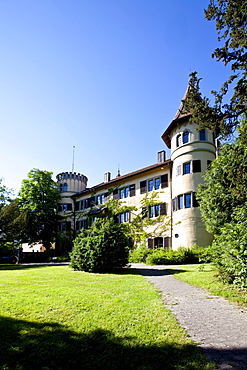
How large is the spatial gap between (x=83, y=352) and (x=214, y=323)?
2.56 m

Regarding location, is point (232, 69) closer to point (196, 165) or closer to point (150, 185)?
point (196, 165)

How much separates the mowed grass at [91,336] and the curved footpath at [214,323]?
22cm

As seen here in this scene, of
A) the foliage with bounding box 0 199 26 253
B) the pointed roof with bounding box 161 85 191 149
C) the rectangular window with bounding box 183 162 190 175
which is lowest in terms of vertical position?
the foliage with bounding box 0 199 26 253

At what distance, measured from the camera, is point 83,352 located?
3.37 m

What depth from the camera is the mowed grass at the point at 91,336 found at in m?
Answer: 3.12

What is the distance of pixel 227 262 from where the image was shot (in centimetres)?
702

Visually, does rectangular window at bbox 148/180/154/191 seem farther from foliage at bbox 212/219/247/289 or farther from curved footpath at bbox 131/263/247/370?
curved footpath at bbox 131/263/247/370

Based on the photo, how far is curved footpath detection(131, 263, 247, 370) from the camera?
3326mm

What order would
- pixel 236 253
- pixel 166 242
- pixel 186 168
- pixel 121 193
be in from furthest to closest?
pixel 121 193
pixel 166 242
pixel 186 168
pixel 236 253

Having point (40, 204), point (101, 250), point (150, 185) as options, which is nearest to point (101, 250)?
point (101, 250)

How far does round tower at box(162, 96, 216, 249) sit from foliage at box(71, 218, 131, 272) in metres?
10.4

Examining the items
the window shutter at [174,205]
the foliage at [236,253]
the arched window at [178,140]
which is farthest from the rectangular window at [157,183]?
the foliage at [236,253]

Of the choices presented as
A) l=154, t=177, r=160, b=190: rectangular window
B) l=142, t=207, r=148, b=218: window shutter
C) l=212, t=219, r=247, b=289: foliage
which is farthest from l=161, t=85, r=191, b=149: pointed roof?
l=212, t=219, r=247, b=289: foliage

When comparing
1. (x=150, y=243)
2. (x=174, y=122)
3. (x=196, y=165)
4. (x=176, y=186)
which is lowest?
(x=150, y=243)
